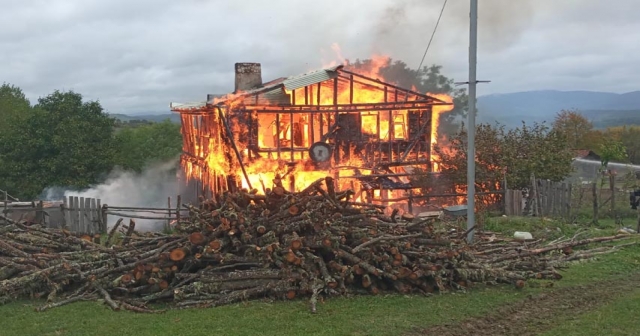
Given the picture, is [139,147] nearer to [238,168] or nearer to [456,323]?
[238,168]

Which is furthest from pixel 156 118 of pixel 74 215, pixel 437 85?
pixel 74 215

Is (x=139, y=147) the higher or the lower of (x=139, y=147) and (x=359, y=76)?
the lower

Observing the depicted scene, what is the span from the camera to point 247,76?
27.4m

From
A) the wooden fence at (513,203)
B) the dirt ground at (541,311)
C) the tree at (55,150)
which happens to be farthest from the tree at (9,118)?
the dirt ground at (541,311)

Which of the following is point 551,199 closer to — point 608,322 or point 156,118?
point 608,322

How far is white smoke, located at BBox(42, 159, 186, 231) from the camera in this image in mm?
34553

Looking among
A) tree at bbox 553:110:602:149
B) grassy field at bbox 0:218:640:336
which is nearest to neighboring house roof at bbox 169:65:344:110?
grassy field at bbox 0:218:640:336

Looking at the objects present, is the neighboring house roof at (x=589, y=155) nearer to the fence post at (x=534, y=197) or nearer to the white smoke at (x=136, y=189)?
the white smoke at (x=136, y=189)

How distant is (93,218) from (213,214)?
1069cm

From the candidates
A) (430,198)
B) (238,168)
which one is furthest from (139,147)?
(430,198)

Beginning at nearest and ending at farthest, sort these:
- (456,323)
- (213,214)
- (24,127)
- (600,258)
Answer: (456,323), (213,214), (600,258), (24,127)

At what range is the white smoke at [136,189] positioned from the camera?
113ft

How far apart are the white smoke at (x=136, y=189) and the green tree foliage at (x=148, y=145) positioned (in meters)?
0.83

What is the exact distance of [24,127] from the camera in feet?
119
